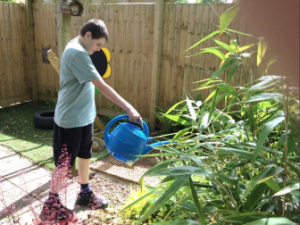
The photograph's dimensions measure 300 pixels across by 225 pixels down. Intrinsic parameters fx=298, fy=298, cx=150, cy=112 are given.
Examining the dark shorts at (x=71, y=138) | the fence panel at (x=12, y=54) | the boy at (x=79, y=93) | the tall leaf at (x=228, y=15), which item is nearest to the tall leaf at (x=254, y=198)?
the tall leaf at (x=228, y=15)

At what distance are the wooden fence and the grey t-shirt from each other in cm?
228

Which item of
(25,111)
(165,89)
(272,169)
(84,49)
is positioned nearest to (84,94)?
(84,49)

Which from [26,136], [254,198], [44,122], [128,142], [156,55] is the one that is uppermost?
[156,55]

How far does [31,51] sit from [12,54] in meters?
0.41

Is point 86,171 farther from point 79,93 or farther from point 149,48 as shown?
point 149,48

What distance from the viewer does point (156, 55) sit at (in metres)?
4.71

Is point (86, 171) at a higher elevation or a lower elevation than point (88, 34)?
lower

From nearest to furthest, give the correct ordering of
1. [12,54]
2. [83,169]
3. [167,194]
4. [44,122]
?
[167,194] → [83,169] → [44,122] → [12,54]

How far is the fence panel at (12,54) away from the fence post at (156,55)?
3268mm

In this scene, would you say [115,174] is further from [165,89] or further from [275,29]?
[275,29]

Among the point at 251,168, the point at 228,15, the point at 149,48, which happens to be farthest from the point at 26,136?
the point at 228,15

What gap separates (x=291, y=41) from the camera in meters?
0.37

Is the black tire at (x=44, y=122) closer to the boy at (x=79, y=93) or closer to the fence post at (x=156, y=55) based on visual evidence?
the fence post at (x=156, y=55)

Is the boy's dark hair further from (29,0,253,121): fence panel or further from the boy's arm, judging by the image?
(29,0,253,121): fence panel
